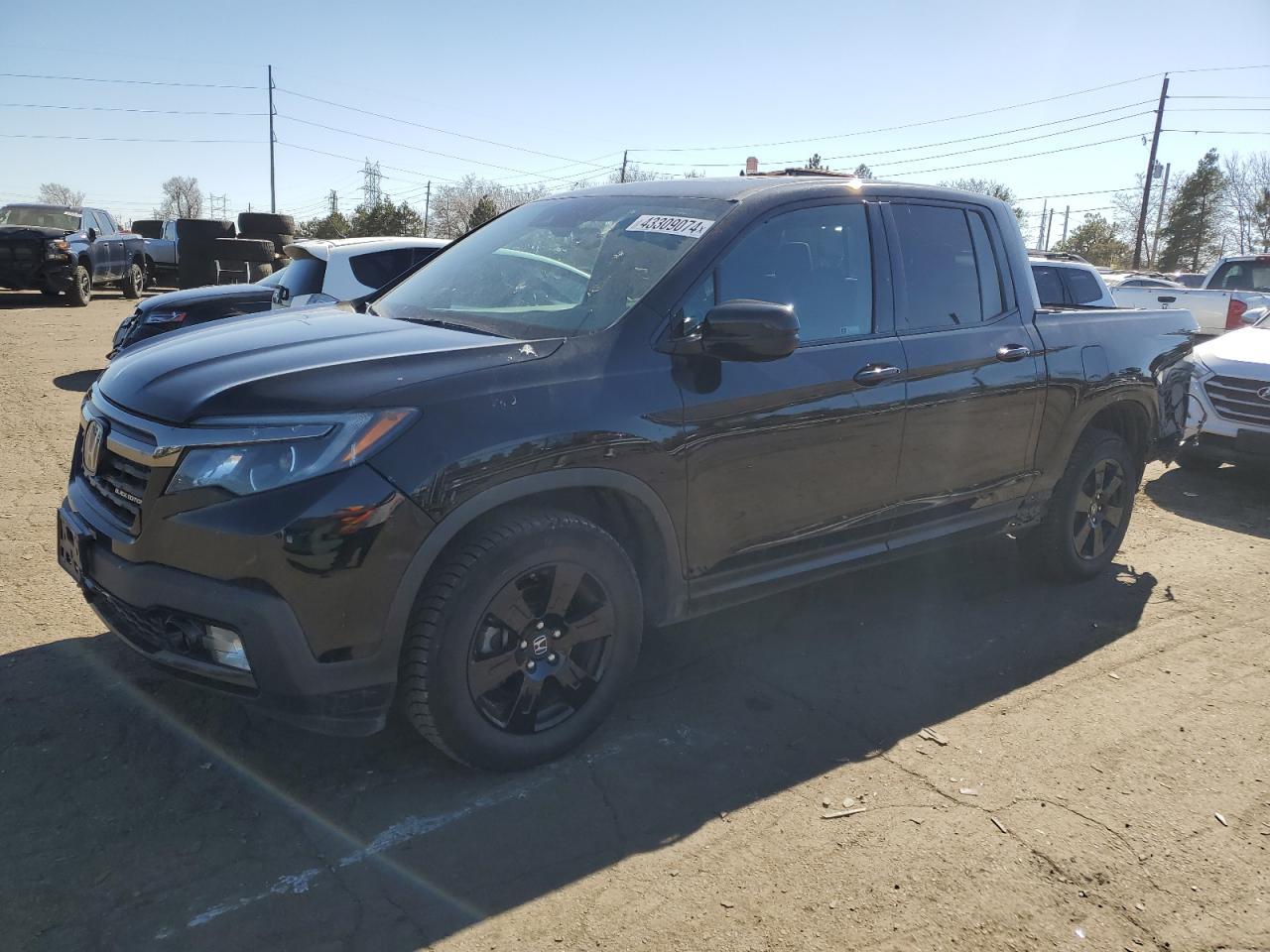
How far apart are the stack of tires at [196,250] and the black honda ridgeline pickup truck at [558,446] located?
17346mm

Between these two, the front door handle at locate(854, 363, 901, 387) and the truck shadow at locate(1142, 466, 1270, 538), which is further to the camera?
the truck shadow at locate(1142, 466, 1270, 538)

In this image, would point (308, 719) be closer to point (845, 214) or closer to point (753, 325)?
point (753, 325)

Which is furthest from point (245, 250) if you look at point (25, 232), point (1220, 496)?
point (1220, 496)

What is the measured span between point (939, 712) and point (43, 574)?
13.6ft

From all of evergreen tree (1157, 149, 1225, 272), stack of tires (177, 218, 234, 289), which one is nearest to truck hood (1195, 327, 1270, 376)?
stack of tires (177, 218, 234, 289)

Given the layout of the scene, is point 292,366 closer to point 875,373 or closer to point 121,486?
point 121,486

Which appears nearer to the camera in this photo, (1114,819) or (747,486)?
(1114,819)

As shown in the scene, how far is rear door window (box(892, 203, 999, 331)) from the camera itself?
410 cm

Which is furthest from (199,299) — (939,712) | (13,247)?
(13,247)

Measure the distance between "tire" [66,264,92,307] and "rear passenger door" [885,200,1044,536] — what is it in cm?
1878

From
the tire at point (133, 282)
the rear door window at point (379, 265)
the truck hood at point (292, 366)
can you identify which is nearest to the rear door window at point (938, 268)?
the truck hood at point (292, 366)

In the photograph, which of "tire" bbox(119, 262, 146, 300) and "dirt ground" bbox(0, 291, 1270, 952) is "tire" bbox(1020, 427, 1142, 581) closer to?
"dirt ground" bbox(0, 291, 1270, 952)

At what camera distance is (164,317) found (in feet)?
27.8

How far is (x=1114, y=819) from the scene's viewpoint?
121 inches
